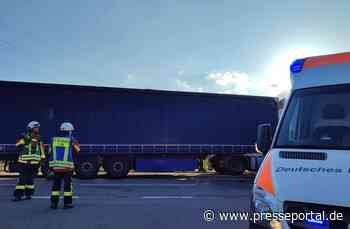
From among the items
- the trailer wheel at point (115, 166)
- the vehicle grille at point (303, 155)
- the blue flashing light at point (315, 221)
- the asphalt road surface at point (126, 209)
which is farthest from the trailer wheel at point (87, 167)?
the blue flashing light at point (315, 221)

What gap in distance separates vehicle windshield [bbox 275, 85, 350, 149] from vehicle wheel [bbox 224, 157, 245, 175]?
15.0 metres

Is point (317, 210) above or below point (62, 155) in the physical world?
below

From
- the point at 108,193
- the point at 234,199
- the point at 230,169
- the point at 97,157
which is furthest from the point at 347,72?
the point at 230,169

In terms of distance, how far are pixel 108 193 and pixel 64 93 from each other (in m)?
6.79

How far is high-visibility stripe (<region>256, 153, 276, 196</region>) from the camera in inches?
161

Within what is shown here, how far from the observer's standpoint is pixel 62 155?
31.0 feet

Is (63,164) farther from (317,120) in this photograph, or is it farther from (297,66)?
(317,120)

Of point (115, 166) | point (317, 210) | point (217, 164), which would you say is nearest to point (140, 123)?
→ point (115, 166)

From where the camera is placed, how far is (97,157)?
17.8 meters

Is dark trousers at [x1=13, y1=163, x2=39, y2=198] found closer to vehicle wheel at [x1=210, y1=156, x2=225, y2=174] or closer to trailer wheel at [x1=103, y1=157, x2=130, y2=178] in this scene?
trailer wheel at [x1=103, y1=157, x2=130, y2=178]

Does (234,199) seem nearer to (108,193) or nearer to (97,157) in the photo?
(108,193)

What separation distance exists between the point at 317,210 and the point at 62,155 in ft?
22.1

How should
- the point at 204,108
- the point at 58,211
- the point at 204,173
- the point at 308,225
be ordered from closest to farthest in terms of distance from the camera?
the point at 308,225 → the point at 58,211 → the point at 204,108 → the point at 204,173

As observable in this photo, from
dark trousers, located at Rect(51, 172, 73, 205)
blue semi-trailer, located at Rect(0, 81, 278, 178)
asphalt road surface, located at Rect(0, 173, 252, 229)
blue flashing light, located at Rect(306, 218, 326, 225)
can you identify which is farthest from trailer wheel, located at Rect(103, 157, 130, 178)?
blue flashing light, located at Rect(306, 218, 326, 225)
